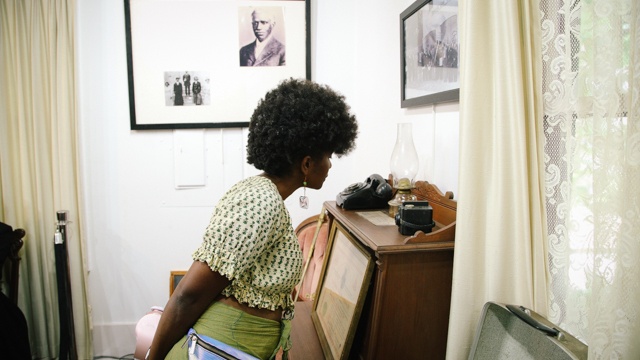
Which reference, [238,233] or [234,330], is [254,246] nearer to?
[238,233]

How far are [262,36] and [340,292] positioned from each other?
1672 mm

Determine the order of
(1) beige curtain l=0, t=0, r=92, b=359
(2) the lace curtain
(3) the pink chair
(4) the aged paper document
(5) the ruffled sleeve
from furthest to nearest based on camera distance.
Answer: (1) beige curtain l=0, t=0, r=92, b=359, (3) the pink chair, (4) the aged paper document, (5) the ruffled sleeve, (2) the lace curtain

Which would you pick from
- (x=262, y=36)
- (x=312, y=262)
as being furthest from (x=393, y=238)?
(x=262, y=36)

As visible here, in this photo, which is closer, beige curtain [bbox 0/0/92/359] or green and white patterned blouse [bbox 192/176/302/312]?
green and white patterned blouse [bbox 192/176/302/312]

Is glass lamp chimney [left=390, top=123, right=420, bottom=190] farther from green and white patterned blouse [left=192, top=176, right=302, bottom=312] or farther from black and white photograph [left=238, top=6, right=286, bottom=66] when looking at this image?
black and white photograph [left=238, top=6, right=286, bottom=66]

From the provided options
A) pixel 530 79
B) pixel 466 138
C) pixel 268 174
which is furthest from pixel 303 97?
pixel 530 79

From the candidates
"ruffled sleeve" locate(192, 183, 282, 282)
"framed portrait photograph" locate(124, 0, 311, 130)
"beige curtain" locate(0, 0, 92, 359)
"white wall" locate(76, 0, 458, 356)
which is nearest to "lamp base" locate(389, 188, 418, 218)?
"ruffled sleeve" locate(192, 183, 282, 282)

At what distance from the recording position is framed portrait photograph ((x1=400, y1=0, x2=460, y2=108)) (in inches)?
55.3

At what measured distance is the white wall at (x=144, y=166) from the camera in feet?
7.55

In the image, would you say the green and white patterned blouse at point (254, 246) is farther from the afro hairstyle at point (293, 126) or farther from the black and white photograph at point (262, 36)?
the black and white photograph at point (262, 36)

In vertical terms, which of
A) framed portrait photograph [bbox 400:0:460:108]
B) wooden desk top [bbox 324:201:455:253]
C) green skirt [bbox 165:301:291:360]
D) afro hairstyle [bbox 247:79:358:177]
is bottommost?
green skirt [bbox 165:301:291:360]

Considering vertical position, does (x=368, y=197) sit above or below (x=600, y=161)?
below

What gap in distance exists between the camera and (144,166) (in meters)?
2.42

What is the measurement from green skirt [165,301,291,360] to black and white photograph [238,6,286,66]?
5.66ft
